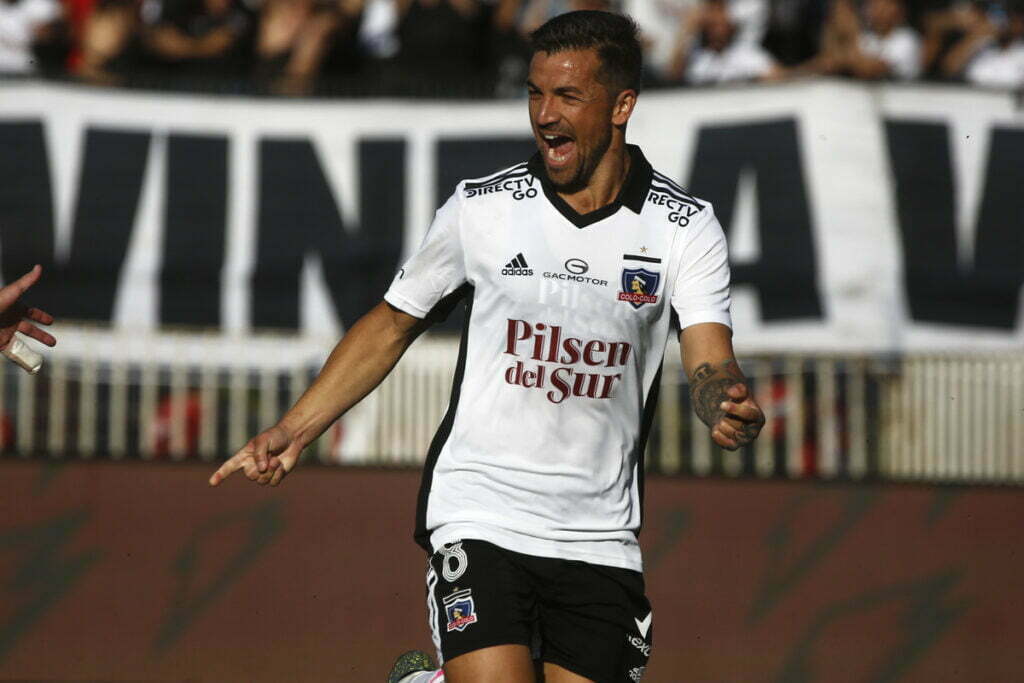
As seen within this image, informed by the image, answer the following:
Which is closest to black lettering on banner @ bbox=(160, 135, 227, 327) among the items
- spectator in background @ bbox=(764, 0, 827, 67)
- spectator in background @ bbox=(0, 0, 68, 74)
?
spectator in background @ bbox=(0, 0, 68, 74)

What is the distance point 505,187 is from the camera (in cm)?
481

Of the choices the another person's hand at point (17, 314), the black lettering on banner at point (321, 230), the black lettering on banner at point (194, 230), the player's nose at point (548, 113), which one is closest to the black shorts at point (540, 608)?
the player's nose at point (548, 113)

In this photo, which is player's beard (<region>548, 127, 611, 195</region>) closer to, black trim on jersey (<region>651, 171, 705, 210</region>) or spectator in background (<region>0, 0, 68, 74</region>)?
black trim on jersey (<region>651, 171, 705, 210</region>)

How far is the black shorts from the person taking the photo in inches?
179

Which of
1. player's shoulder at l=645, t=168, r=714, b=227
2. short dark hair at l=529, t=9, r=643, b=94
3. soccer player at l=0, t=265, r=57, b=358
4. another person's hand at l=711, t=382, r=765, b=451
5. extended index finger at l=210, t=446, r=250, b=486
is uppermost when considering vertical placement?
short dark hair at l=529, t=9, r=643, b=94

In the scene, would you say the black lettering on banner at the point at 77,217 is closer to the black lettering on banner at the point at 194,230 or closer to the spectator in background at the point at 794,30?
the black lettering on banner at the point at 194,230

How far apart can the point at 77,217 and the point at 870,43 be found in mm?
5635

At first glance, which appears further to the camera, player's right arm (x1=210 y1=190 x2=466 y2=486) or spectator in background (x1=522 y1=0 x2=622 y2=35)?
spectator in background (x1=522 y1=0 x2=622 y2=35)

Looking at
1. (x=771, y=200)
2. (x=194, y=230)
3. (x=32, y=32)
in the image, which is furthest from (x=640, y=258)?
(x=32, y=32)

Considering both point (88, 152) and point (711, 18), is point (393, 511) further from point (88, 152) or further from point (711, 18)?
point (711, 18)

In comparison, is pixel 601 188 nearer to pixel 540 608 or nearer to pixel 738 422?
pixel 738 422

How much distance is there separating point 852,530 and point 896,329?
1.24 m

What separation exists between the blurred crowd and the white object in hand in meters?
5.73

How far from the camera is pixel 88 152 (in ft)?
32.4
